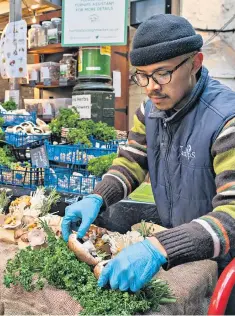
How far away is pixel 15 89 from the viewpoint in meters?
5.50

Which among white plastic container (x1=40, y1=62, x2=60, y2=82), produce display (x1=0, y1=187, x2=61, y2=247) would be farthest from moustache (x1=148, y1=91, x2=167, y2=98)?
white plastic container (x1=40, y1=62, x2=60, y2=82)

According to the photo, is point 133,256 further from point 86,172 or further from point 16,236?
point 86,172

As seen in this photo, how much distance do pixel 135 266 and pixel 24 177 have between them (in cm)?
200

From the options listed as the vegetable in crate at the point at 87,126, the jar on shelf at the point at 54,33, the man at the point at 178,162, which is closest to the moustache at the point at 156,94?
the man at the point at 178,162

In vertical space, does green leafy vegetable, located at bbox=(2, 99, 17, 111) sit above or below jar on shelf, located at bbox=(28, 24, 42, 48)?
below

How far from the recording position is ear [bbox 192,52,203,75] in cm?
156

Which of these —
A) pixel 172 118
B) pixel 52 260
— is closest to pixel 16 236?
pixel 52 260

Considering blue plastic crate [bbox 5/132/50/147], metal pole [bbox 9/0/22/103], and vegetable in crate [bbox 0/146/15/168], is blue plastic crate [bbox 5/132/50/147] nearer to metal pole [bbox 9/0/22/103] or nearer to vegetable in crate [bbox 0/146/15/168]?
vegetable in crate [bbox 0/146/15/168]

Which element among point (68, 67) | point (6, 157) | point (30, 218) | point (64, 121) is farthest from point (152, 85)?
point (68, 67)

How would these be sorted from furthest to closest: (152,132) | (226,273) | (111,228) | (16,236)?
(111,228), (16,236), (152,132), (226,273)

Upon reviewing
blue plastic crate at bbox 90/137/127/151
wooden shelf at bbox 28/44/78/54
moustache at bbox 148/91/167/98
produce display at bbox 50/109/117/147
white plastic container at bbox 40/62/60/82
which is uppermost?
wooden shelf at bbox 28/44/78/54

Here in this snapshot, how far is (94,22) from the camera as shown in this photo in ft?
13.6

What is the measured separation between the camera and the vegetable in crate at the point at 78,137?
3.66 metres

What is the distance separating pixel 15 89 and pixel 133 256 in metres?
4.69
